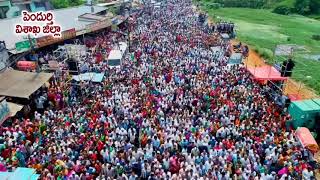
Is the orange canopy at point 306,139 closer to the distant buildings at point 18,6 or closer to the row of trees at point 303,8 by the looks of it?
the distant buildings at point 18,6

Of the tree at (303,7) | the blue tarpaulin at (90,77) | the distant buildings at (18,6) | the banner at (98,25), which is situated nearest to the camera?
the blue tarpaulin at (90,77)

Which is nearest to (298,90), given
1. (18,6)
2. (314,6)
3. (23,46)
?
(23,46)

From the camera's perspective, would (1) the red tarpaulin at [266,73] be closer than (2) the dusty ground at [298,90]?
Yes

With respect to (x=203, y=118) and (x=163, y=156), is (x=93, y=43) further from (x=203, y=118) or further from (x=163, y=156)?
(x=163, y=156)

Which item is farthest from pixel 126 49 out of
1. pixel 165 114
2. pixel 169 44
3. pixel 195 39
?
pixel 165 114

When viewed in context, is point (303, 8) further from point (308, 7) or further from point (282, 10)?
point (282, 10)

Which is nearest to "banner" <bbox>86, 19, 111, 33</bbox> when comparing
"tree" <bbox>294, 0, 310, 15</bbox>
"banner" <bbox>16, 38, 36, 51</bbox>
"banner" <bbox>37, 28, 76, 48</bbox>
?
"banner" <bbox>37, 28, 76, 48</bbox>

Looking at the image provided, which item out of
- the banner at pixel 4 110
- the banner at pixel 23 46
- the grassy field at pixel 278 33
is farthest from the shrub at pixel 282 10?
the banner at pixel 4 110
